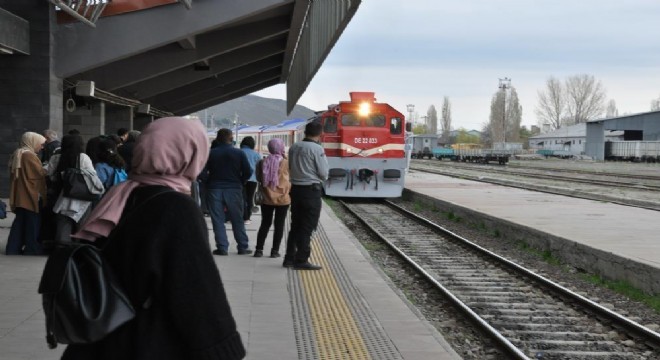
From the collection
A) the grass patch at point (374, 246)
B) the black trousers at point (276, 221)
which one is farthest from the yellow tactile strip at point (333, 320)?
the grass patch at point (374, 246)

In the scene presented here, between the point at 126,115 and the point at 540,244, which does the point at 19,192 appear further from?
the point at 126,115

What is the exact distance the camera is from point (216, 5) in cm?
1950

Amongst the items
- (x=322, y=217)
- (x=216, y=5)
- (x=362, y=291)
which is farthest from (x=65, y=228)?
(x=216, y=5)

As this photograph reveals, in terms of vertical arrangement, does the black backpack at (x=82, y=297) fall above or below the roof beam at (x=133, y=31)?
below

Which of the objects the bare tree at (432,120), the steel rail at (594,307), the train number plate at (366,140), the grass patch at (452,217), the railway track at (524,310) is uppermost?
the bare tree at (432,120)

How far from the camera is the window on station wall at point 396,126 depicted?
2434 centimetres

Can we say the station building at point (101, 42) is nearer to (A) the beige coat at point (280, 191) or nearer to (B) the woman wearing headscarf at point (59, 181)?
(A) the beige coat at point (280, 191)

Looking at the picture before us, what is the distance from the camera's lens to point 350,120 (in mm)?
24172

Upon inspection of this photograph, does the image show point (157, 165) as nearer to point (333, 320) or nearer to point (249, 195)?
point (333, 320)

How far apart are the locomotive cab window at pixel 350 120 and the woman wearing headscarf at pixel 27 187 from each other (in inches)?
580

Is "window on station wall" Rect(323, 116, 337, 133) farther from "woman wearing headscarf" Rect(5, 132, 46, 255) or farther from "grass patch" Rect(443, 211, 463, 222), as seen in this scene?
"woman wearing headscarf" Rect(5, 132, 46, 255)

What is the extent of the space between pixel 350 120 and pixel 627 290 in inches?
585

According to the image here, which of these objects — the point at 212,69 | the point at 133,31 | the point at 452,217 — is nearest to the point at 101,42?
the point at 133,31

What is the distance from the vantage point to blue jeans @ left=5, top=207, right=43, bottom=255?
33.0ft
